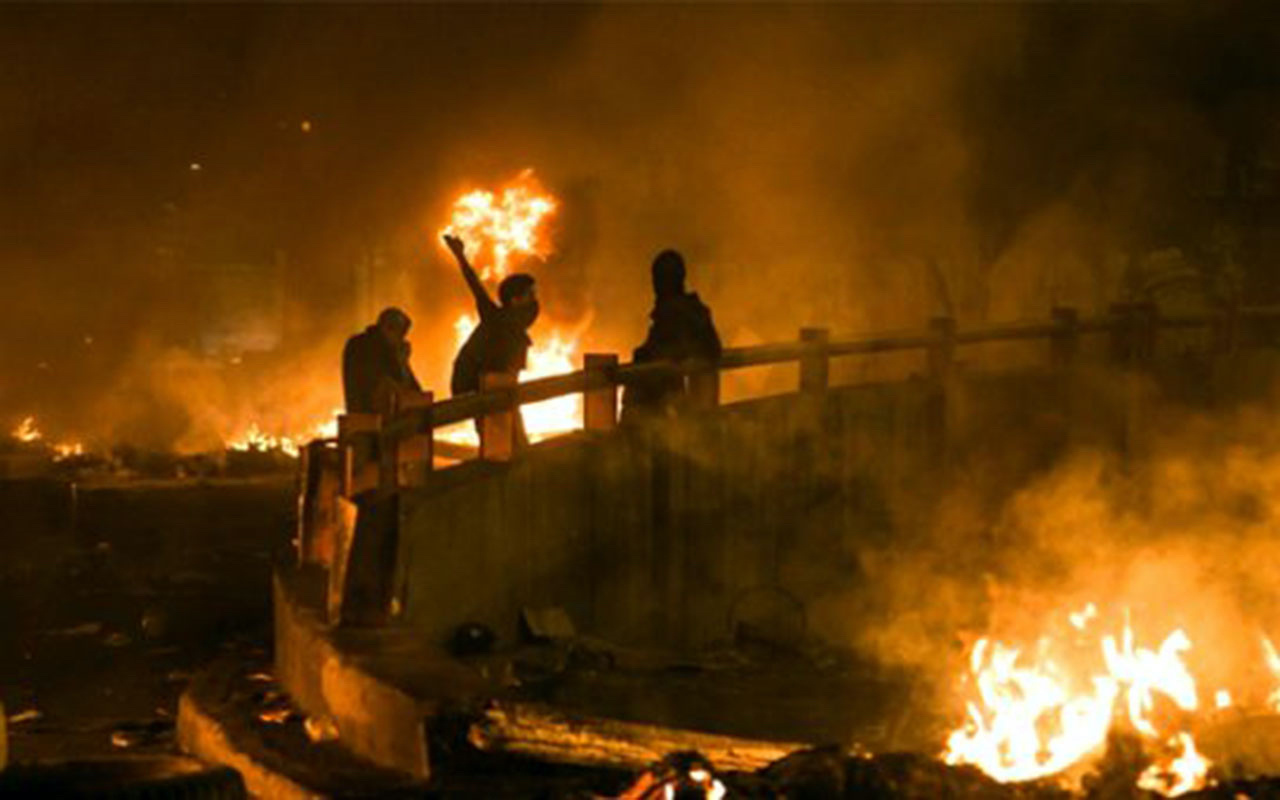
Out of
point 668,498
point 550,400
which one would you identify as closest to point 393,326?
point 668,498

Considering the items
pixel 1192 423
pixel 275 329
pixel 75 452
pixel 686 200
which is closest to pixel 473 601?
pixel 1192 423

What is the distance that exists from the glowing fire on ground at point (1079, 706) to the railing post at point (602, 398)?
135 inches

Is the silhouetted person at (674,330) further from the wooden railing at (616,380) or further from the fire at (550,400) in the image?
the fire at (550,400)

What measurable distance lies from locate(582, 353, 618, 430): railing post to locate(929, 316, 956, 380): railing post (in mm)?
4043

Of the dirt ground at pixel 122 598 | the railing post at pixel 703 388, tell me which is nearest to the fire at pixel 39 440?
the dirt ground at pixel 122 598

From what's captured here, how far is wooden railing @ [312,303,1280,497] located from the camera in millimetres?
9414

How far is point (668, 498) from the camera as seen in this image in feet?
42.7

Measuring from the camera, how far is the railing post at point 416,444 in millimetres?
9812

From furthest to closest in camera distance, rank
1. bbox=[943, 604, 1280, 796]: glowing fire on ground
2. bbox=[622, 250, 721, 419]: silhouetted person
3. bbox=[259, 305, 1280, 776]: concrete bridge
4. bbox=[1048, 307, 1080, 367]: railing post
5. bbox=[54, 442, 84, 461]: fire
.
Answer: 1. bbox=[54, 442, 84, 461]: fire
2. bbox=[1048, 307, 1080, 367]: railing post
3. bbox=[622, 250, 721, 419]: silhouetted person
4. bbox=[259, 305, 1280, 776]: concrete bridge
5. bbox=[943, 604, 1280, 796]: glowing fire on ground

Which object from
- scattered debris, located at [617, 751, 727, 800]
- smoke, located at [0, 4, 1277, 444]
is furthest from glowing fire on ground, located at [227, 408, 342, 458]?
scattered debris, located at [617, 751, 727, 800]

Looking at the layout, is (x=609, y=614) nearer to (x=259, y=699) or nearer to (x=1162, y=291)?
(x=259, y=699)

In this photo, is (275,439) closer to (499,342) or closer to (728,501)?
(499,342)

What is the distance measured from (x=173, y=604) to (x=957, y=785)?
8460 millimetres

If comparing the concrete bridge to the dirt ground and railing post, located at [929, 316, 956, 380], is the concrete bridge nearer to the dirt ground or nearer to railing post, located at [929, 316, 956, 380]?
railing post, located at [929, 316, 956, 380]
